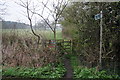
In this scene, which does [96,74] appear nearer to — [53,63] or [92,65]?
[92,65]

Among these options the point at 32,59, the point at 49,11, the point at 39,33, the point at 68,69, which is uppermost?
the point at 49,11

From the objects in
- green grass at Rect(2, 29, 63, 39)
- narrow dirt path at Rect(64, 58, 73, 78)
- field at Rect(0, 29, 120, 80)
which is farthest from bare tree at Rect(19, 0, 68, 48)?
narrow dirt path at Rect(64, 58, 73, 78)

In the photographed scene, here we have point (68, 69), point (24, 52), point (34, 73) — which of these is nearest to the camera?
point (34, 73)

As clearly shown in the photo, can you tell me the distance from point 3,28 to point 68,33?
1.28 metres

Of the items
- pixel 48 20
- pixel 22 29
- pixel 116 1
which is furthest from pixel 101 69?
pixel 22 29

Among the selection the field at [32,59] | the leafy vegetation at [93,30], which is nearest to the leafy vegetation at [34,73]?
the field at [32,59]

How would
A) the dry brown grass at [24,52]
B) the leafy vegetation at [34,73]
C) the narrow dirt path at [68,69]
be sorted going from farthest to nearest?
1. the dry brown grass at [24,52]
2. the narrow dirt path at [68,69]
3. the leafy vegetation at [34,73]

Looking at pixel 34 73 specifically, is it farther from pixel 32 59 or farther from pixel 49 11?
pixel 49 11

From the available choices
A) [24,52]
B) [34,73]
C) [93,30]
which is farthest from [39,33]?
[93,30]

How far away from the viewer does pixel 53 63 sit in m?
1.95

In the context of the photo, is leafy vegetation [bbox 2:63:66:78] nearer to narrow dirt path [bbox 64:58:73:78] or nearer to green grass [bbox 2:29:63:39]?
narrow dirt path [bbox 64:58:73:78]

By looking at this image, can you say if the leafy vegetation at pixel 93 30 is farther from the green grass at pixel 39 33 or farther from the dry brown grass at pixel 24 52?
the dry brown grass at pixel 24 52

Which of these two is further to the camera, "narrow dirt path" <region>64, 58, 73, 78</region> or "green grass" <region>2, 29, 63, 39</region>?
"green grass" <region>2, 29, 63, 39</region>

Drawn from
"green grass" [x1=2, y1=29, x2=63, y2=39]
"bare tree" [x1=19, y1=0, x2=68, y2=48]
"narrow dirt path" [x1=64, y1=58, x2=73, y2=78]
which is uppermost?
"bare tree" [x1=19, y1=0, x2=68, y2=48]
